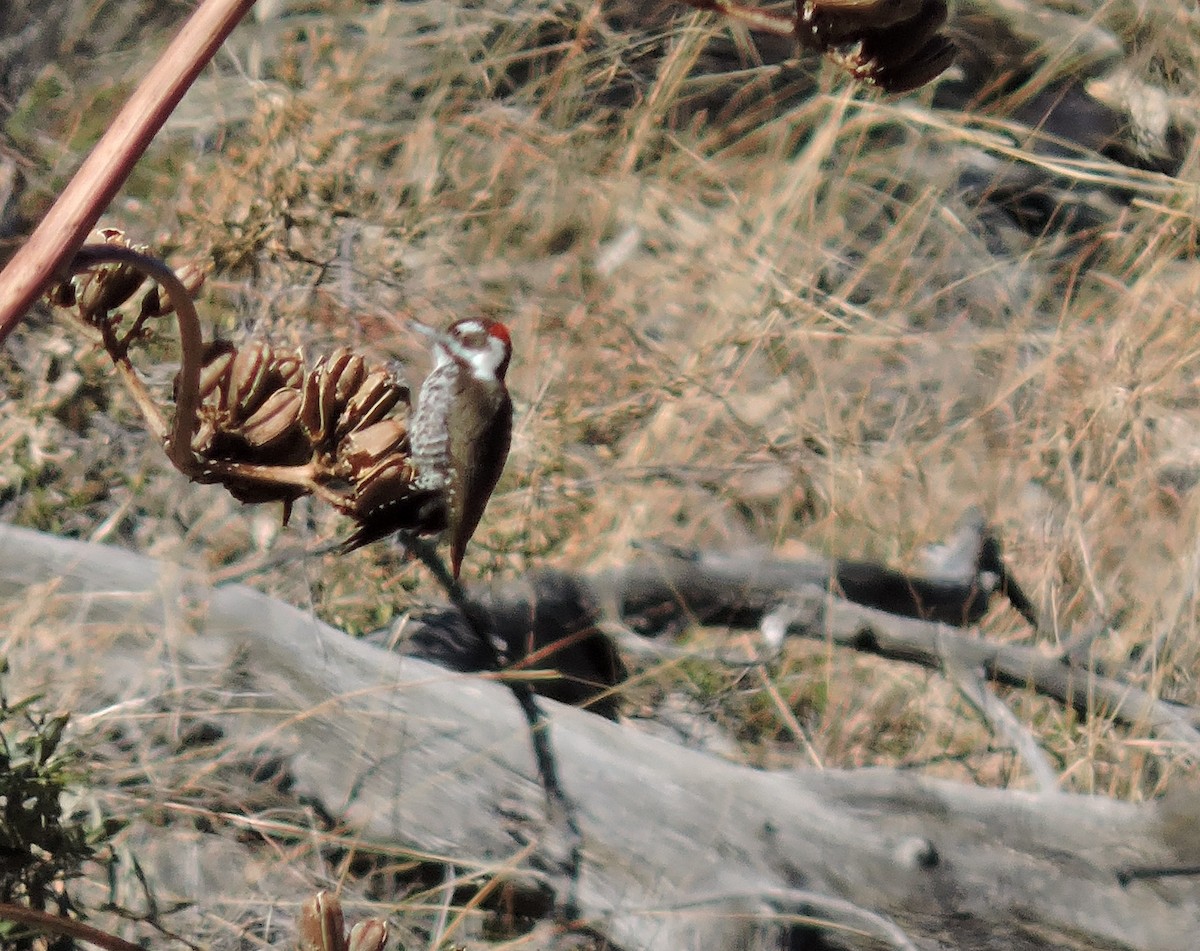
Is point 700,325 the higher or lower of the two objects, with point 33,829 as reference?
lower

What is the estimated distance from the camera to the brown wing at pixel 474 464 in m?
1.63

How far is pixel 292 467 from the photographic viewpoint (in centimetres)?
78

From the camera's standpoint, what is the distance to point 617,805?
2020 millimetres

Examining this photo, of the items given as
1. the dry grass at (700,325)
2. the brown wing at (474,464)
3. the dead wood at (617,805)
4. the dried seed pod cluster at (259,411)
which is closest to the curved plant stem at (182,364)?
the dried seed pod cluster at (259,411)

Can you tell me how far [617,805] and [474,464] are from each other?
68 centimetres

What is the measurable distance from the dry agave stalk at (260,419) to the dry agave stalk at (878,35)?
14.5 inches

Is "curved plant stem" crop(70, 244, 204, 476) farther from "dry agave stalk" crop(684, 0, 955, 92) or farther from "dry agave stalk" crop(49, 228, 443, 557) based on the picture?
"dry agave stalk" crop(684, 0, 955, 92)

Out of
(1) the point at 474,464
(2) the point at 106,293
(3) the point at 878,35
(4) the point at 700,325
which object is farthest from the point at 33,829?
(4) the point at 700,325

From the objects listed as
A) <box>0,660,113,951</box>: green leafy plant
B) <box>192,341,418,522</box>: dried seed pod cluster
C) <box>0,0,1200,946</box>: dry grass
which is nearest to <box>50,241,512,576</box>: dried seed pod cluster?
<box>192,341,418,522</box>: dried seed pod cluster

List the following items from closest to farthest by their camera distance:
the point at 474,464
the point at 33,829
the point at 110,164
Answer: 1. the point at 110,164
2. the point at 33,829
3. the point at 474,464

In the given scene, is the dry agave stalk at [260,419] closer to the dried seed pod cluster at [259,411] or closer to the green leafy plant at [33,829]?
the dried seed pod cluster at [259,411]

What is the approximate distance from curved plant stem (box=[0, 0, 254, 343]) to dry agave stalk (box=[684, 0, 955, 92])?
11.9 inches

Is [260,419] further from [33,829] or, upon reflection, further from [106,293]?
[33,829]

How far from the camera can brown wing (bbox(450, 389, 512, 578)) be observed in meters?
1.63
